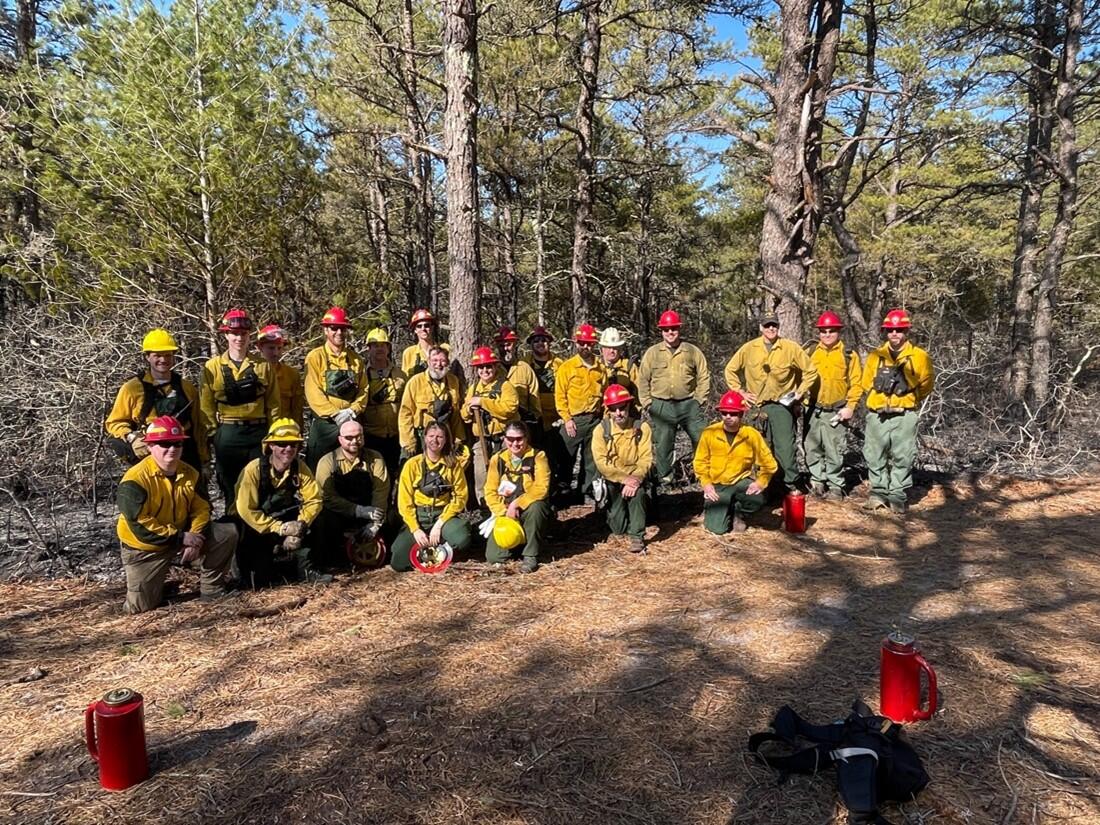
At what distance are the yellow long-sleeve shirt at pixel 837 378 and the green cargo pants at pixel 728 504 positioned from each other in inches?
65.4

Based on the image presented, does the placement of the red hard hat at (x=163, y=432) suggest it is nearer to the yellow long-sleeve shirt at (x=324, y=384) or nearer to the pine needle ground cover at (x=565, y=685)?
the pine needle ground cover at (x=565, y=685)

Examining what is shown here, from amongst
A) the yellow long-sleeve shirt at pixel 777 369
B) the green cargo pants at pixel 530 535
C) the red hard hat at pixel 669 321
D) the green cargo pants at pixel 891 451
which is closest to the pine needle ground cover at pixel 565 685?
the green cargo pants at pixel 530 535

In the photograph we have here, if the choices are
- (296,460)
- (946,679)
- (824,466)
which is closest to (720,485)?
(824,466)

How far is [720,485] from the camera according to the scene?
6590 mm

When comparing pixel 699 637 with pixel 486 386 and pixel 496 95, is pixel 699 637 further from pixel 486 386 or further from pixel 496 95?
pixel 496 95

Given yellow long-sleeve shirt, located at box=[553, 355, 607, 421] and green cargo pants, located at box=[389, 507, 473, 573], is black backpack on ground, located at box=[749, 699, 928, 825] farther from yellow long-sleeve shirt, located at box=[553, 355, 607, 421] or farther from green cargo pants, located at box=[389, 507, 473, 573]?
yellow long-sleeve shirt, located at box=[553, 355, 607, 421]

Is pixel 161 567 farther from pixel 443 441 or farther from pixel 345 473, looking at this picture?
pixel 443 441

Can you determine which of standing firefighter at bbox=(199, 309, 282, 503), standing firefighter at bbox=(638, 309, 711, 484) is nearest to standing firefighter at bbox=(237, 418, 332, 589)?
standing firefighter at bbox=(199, 309, 282, 503)

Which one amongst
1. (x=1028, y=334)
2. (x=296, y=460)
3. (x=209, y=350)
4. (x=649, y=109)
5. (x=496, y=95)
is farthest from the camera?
(x=649, y=109)

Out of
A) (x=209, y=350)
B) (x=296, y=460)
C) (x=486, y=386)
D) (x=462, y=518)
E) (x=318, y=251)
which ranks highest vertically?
Result: (x=318, y=251)

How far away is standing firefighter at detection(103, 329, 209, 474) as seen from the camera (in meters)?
5.17

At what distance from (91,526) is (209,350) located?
264 cm

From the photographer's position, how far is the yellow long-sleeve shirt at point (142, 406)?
518 centimetres

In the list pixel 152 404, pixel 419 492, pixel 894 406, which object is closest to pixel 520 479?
pixel 419 492
